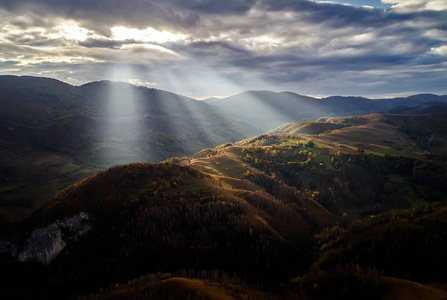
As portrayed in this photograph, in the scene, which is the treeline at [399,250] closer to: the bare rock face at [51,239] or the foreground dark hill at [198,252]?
the foreground dark hill at [198,252]

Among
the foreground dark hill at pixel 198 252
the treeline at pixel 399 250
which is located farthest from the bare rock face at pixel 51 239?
the treeline at pixel 399 250

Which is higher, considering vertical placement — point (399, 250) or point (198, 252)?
point (399, 250)

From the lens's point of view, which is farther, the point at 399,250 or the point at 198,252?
the point at 198,252

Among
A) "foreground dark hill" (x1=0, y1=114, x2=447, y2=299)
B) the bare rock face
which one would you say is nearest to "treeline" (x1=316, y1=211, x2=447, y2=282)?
"foreground dark hill" (x1=0, y1=114, x2=447, y2=299)

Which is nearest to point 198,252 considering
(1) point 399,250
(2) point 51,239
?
(2) point 51,239

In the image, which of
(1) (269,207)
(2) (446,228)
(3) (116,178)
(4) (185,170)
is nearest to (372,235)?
(2) (446,228)

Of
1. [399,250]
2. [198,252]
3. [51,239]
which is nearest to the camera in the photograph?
[399,250]

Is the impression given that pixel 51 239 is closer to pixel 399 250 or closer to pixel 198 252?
pixel 198 252

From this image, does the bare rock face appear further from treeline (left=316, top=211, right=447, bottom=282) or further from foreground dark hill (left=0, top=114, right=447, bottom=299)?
treeline (left=316, top=211, right=447, bottom=282)
